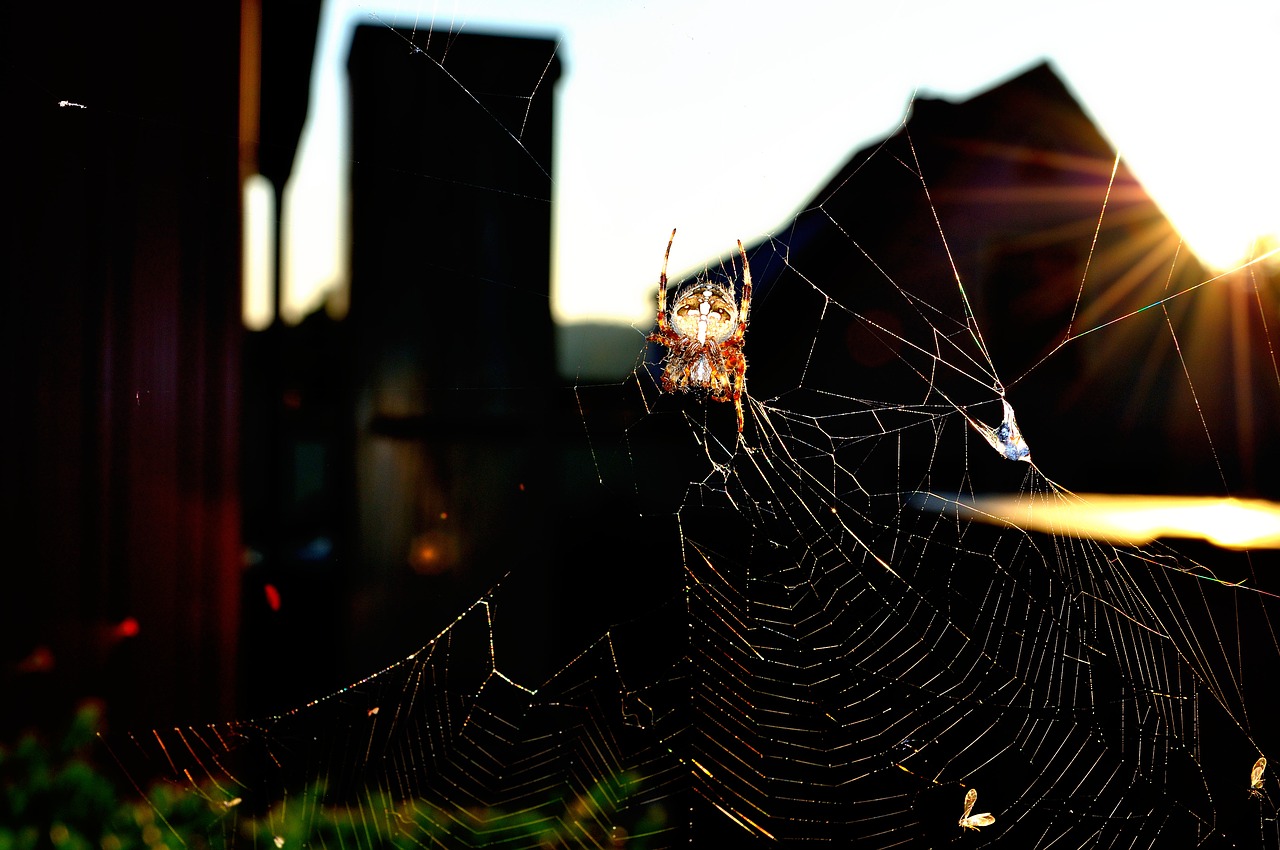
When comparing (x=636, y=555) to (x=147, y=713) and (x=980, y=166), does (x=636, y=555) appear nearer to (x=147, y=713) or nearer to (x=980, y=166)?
(x=147, y=713)

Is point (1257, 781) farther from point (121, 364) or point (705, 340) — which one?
point (121, 364)

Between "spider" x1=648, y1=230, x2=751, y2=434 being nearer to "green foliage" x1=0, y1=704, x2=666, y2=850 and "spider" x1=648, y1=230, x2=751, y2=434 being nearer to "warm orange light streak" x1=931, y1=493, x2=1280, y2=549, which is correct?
"warm orange light streak" x1=931, y1=493, x2=1280, y2=549

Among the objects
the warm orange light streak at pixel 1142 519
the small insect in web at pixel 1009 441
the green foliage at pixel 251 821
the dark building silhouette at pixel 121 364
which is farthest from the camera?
the dark building silhouette at pixel 121 364

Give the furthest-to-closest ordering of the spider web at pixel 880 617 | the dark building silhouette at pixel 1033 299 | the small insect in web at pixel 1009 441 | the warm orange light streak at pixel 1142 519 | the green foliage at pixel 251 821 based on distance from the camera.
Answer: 1. the dark building silhouette at pixel 1033 299
2. the warm orange light streak at pixel 1142 519
3. the spider web at pixel 880 617
4. the small insect in web at pixel 1009 441
5. the green foliage at pixel 251 821

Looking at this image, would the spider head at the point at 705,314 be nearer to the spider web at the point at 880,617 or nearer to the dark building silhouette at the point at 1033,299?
the spider web at the point at 880,617

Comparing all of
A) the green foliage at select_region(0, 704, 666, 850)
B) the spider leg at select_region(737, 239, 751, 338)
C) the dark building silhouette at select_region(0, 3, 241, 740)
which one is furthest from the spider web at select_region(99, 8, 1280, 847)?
the dark building silhouette at select_region(0, 3, 241, 740)

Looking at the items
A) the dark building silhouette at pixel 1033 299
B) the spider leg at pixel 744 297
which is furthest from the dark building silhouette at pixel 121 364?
the dark building silhouette at pixel 1033 299
